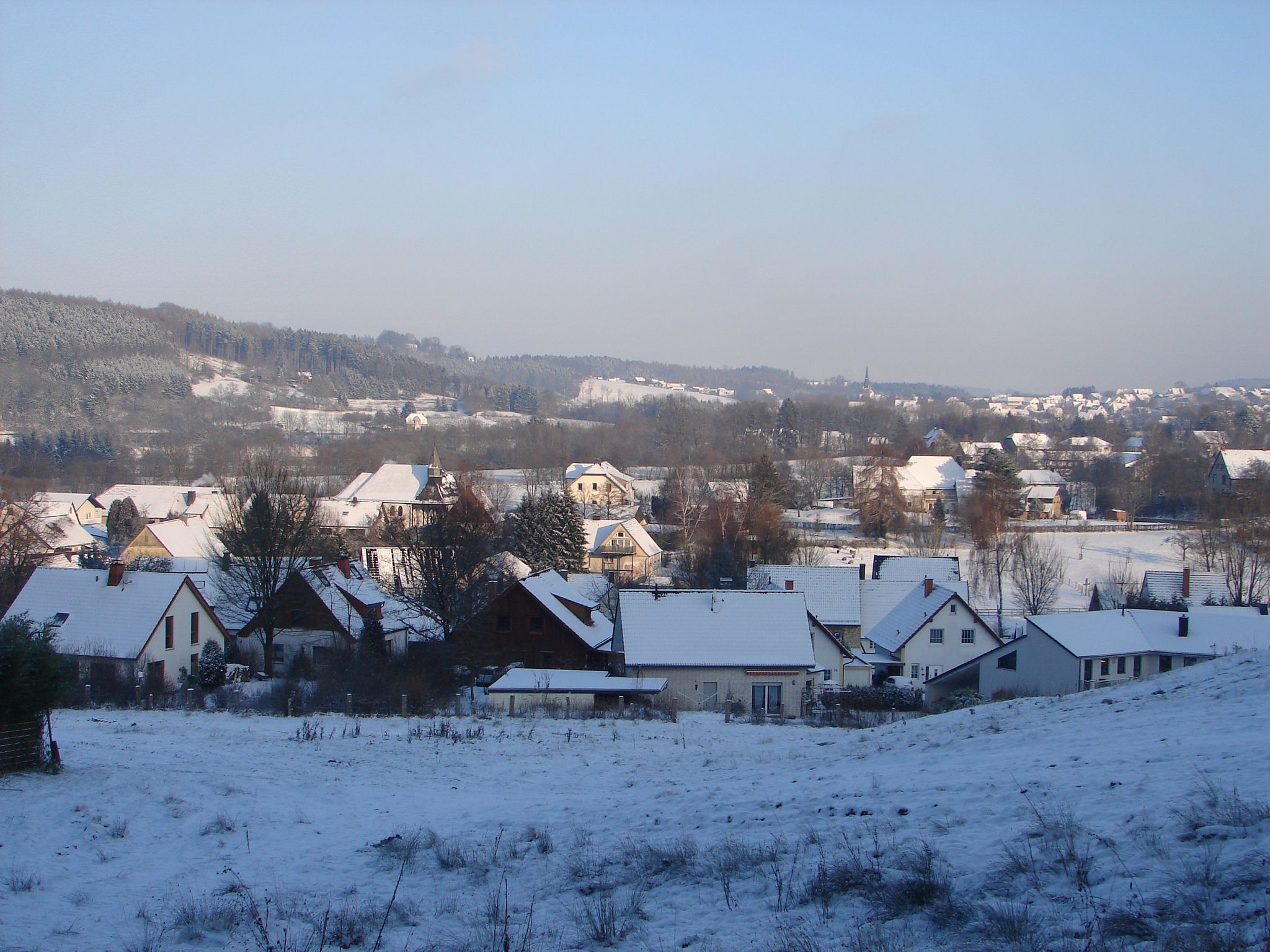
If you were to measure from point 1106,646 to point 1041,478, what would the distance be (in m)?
69.1

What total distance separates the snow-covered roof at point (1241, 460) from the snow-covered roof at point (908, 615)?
2601 inches

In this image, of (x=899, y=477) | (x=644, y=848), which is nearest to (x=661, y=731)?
(x=644, y=848)

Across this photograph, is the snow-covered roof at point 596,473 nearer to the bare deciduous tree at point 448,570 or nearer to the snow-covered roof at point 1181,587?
the snow-covered roof at point 1181,587

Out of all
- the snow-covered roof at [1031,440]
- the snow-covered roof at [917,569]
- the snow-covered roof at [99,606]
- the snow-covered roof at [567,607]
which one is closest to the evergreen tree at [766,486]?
the snow-covered roof at [917,569]

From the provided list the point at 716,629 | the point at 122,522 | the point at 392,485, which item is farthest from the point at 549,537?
the point at 392,485

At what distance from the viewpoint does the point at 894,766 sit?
1148cm

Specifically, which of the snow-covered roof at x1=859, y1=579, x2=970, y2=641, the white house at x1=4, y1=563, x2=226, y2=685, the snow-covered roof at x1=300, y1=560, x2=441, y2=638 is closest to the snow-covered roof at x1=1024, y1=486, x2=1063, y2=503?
the snow-covered roof at x1=859, y1=579, x2=970, y2=641

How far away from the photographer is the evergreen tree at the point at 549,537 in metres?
54.0

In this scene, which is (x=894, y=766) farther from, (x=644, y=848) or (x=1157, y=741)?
(x=644, y=848)

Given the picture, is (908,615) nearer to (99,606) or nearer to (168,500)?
(99,606)

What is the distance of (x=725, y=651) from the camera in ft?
91.9

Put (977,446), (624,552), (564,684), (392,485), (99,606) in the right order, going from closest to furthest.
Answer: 1. (564,684)
2. (99,606)
3. (624,552)
4. (392,485)
5. (977,446)

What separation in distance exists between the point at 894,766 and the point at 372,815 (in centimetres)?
642

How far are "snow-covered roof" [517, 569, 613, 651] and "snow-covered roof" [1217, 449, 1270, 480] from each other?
2999 inches
